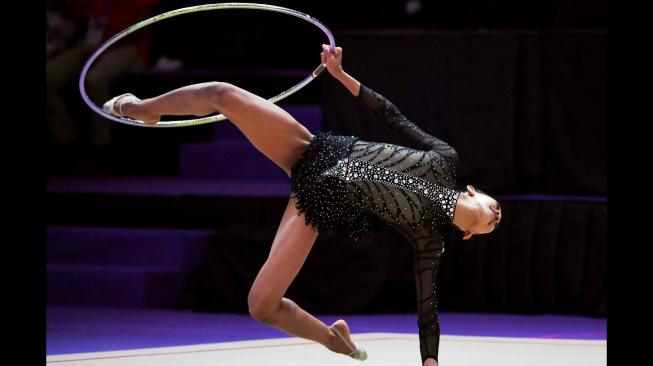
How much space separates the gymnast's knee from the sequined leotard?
0.32m

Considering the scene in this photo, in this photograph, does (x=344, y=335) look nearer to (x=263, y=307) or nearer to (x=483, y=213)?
(x=263, y=307)

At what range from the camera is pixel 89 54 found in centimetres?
759

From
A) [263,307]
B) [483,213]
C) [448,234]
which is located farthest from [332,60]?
[448,234]

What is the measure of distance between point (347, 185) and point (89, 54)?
3.90 meters

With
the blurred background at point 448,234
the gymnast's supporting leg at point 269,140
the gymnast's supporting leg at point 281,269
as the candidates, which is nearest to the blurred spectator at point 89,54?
the blurred background at point 448,234

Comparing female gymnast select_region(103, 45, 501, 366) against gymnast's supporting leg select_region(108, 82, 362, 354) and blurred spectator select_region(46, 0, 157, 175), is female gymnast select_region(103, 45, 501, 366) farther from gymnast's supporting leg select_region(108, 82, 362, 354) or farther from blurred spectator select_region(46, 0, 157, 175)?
blurred spectator select_region(46, 0, 157, 175)

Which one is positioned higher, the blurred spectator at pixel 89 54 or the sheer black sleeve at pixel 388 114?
the sheer black sleeve at pixel 388 114

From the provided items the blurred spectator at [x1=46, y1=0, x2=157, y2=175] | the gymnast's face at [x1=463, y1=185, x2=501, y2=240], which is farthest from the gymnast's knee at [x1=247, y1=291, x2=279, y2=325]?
the blurred spectator at [x1=46, y1=0, x2=157, y2=175]

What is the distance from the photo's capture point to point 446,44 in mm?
6719

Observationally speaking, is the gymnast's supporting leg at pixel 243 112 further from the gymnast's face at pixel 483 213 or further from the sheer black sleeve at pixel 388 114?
the gymnast's face at pixel 483 213

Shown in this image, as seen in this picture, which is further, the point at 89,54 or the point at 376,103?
the point at 89,54

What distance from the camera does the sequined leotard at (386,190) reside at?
4.09 metres

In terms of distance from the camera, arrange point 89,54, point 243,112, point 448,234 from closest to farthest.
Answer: point 243,112 < point 448,234 < point 89,54

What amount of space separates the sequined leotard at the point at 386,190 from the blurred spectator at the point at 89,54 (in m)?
3.43
